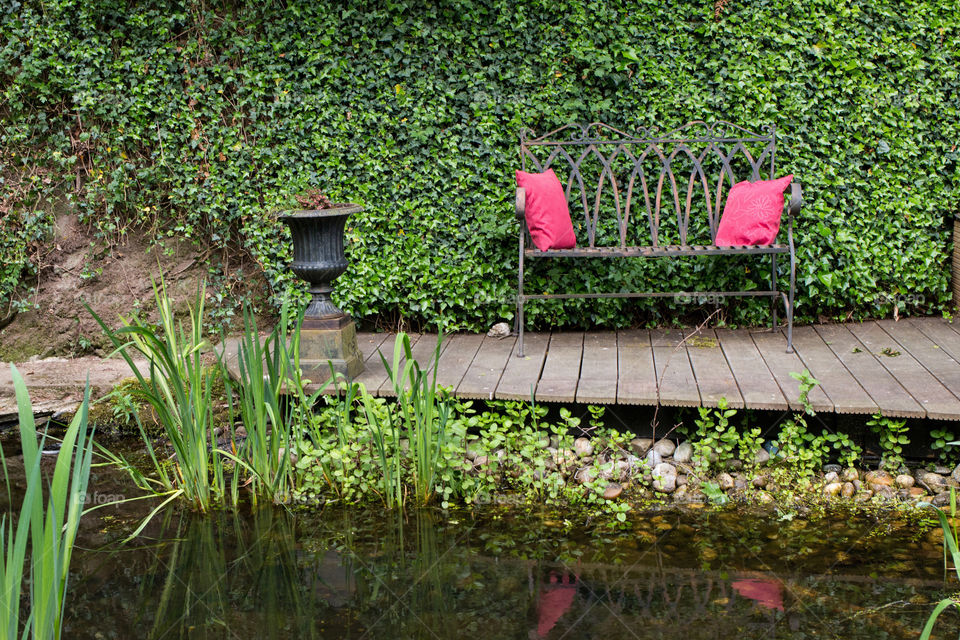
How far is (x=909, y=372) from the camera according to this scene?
11.9 feet

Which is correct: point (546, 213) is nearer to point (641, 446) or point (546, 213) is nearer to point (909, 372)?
point (641, 446)

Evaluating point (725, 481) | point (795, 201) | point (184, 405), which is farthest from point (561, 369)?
point (184, 405)

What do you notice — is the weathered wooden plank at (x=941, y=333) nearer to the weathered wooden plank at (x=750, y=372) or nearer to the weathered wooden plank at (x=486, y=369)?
the weathered wooden plank at (x=750, y=372)

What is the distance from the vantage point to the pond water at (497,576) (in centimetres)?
232

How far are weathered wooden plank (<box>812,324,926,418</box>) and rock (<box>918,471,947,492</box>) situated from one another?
10.9 inches

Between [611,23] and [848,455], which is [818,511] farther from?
[611,23]

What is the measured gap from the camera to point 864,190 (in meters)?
4.52

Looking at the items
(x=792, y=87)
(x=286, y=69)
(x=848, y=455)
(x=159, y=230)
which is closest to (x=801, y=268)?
(x=792, y=87)

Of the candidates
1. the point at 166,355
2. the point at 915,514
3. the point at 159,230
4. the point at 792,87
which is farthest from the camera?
the point at 159,230

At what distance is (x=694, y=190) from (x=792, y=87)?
703 millimetres

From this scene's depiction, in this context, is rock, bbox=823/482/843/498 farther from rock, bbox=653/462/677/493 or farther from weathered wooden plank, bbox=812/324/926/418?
rock, bbox=653/462/677/493

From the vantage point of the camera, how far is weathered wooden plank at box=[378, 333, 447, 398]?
352 cm

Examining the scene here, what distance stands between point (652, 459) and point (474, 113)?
2.06m

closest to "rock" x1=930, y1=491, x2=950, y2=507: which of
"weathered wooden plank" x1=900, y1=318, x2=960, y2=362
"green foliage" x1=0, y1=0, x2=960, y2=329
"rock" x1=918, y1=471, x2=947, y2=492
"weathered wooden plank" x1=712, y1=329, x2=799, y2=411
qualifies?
"rock" x1=918, y1=471, x2=947, y2=492
